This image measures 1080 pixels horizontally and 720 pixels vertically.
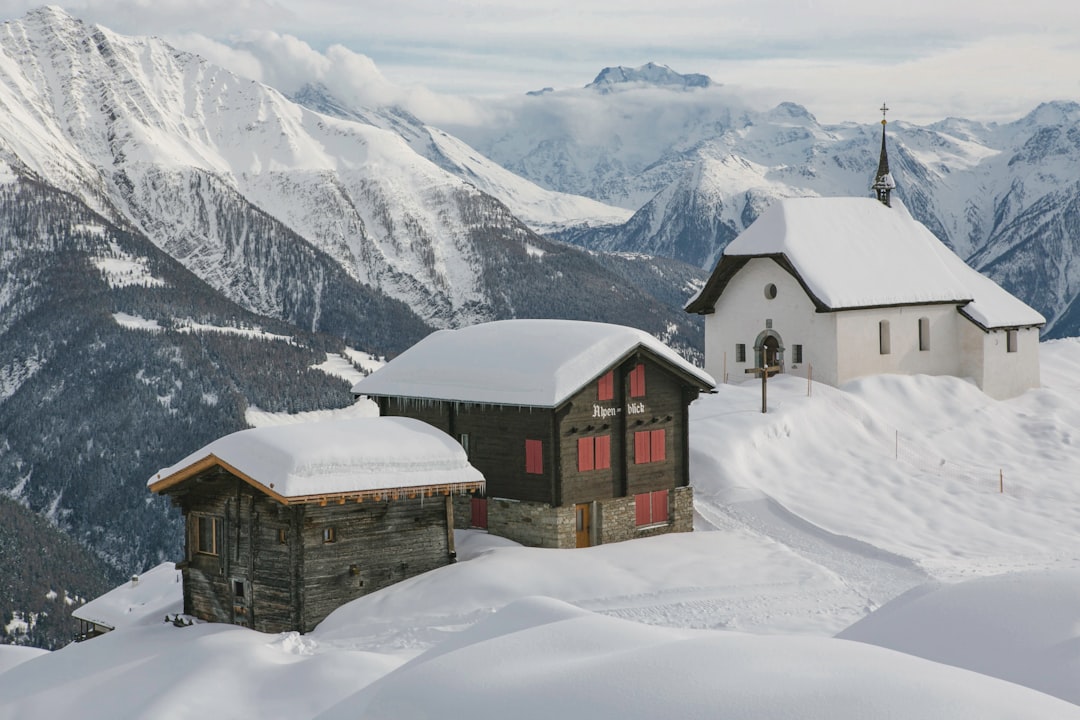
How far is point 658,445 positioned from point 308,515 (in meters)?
12.2

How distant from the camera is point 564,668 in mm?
15602

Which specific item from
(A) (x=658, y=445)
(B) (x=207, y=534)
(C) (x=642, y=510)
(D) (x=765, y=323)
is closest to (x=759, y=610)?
(C) (x=642, y=510)

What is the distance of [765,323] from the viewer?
57.0m

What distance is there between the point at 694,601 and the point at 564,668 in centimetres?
1835

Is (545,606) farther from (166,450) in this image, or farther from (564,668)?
(166,450)

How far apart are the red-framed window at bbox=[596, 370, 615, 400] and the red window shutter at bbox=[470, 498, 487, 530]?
4543mm

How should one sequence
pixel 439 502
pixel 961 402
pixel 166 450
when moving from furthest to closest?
1. pixel 166 450
2. pixel 961 402
3. pixel 439 502

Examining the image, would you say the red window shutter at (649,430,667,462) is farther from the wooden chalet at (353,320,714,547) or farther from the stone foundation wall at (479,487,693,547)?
the stone foundation wall at (479,487,693,547)

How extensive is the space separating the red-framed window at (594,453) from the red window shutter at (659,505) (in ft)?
7.38

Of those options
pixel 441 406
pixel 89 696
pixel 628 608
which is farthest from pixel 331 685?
pixel 441 406

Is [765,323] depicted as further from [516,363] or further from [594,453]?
[516,363]

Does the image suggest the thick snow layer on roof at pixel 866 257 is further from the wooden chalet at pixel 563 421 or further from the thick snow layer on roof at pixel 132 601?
the thick snow layer on roof at pixel 132 601

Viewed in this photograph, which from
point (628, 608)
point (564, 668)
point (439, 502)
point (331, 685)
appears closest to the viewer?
point (564, 668)

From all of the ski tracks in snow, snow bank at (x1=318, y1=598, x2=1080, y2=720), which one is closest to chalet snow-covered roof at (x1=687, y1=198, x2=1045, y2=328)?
the ski tracks in snow
